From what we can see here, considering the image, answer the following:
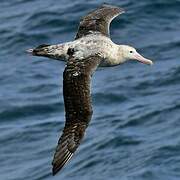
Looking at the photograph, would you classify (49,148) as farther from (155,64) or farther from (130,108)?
(155,64)

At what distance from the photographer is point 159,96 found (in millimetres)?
16109

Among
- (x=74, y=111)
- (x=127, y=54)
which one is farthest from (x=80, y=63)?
(x=127, y=54)

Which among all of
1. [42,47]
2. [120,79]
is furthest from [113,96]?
[42,47]

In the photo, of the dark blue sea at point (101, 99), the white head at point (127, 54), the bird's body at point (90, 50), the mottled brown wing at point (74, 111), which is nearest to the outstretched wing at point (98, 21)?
the white head at point (127, 54)

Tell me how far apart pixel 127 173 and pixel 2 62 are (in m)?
4.98

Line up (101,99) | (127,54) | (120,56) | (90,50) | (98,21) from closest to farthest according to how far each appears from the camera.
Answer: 1. (90,50)
2. (120,56)
3. (127,54)
4. (98,21)
5. (101,99)

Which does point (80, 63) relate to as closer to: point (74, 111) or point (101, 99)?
point (74, 111)

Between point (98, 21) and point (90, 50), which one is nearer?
point (90, 50)

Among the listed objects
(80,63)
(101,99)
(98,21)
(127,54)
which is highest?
(80,63)

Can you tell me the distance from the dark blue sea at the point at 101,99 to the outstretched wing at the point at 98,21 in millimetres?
1978

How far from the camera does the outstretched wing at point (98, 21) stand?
44.7 ft

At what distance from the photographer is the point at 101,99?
53.8 ft

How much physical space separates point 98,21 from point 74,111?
2.77 meters

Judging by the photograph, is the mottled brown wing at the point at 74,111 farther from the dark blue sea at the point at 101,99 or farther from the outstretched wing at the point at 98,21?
the dark blue sea at the point at 101,99
